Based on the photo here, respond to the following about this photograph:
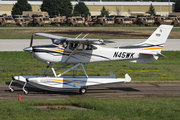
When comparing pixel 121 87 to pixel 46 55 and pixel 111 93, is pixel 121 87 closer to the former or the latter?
pixel 111 93

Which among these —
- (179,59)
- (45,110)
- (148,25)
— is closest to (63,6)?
(148,25)

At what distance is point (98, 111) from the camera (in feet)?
34.2

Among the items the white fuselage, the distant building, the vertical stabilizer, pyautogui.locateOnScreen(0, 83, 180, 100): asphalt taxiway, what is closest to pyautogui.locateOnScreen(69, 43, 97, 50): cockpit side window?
→ the white fuselage

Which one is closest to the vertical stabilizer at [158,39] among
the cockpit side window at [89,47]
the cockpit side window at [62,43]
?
the cockpit side window at [89,47]

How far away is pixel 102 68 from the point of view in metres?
21.5

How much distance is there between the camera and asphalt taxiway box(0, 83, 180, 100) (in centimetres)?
1351

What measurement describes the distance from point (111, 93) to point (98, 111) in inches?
167

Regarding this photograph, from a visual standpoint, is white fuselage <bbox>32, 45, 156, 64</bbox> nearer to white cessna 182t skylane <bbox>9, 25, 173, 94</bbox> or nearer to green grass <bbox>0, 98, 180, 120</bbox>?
white cessna 182t skylane <bbox>9, 25, 173, 94</bbox>

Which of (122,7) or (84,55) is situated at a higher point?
(122,7)

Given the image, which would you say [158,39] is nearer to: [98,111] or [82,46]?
[82,46]

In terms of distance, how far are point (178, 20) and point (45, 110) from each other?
68576 millimetres

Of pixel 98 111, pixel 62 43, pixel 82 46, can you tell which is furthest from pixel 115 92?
pixel 98 111

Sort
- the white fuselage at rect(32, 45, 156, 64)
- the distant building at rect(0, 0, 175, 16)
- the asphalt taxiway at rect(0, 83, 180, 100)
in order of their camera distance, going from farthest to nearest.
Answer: the distant building at rect(0, 0, 175, 16), the white fuselage at rect(32, 45, 156, 64), the asphalt taxiway at rect(0, 83, 180, 100)

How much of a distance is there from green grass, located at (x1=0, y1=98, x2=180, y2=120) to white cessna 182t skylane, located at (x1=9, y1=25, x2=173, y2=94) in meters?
2.38
